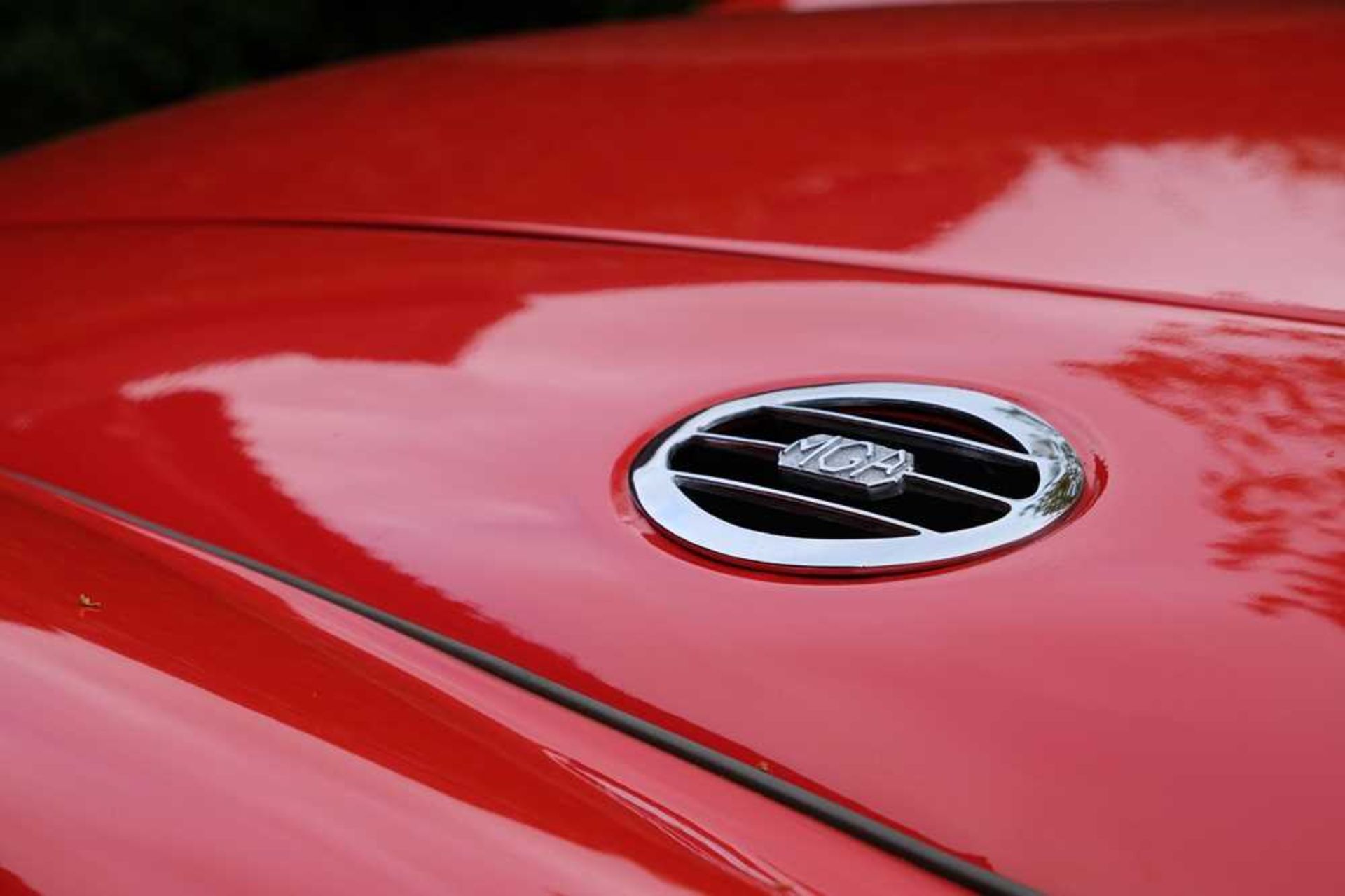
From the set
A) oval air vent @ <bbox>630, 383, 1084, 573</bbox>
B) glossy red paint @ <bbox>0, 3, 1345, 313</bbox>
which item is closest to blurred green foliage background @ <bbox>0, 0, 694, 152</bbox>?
glossy red paint @ <bbox>0, 3, 1345, 313</bbox>

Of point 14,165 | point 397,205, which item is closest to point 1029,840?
point 397,205

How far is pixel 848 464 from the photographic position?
0.98 m

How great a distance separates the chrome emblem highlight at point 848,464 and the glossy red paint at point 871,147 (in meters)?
0.23

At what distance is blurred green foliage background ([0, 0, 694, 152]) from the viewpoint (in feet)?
15.0

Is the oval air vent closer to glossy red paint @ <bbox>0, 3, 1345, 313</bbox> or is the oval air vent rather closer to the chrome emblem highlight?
the chrome emblem highlight

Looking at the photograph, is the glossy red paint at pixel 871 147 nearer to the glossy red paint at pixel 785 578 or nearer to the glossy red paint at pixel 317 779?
the glossy red paint at pixel 785 578

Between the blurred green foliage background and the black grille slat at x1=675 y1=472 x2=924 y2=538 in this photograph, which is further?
the blurred green foliage background

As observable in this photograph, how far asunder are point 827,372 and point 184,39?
4.13 meters

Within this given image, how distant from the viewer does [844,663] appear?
840 millimetres

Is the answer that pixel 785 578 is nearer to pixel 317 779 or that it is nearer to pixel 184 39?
pixel 317 779

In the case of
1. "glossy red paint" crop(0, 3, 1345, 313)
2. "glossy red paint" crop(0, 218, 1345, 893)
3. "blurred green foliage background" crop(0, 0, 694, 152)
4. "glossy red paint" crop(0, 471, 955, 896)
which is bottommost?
"glossy red paint" crop(0, 471, 955, 896)

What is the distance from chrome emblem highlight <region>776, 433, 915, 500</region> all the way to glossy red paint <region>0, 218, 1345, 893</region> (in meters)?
0.08

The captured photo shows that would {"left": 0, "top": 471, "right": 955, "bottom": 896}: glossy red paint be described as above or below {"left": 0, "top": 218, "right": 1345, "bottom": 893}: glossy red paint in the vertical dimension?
below

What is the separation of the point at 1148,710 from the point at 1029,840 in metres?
0.09
